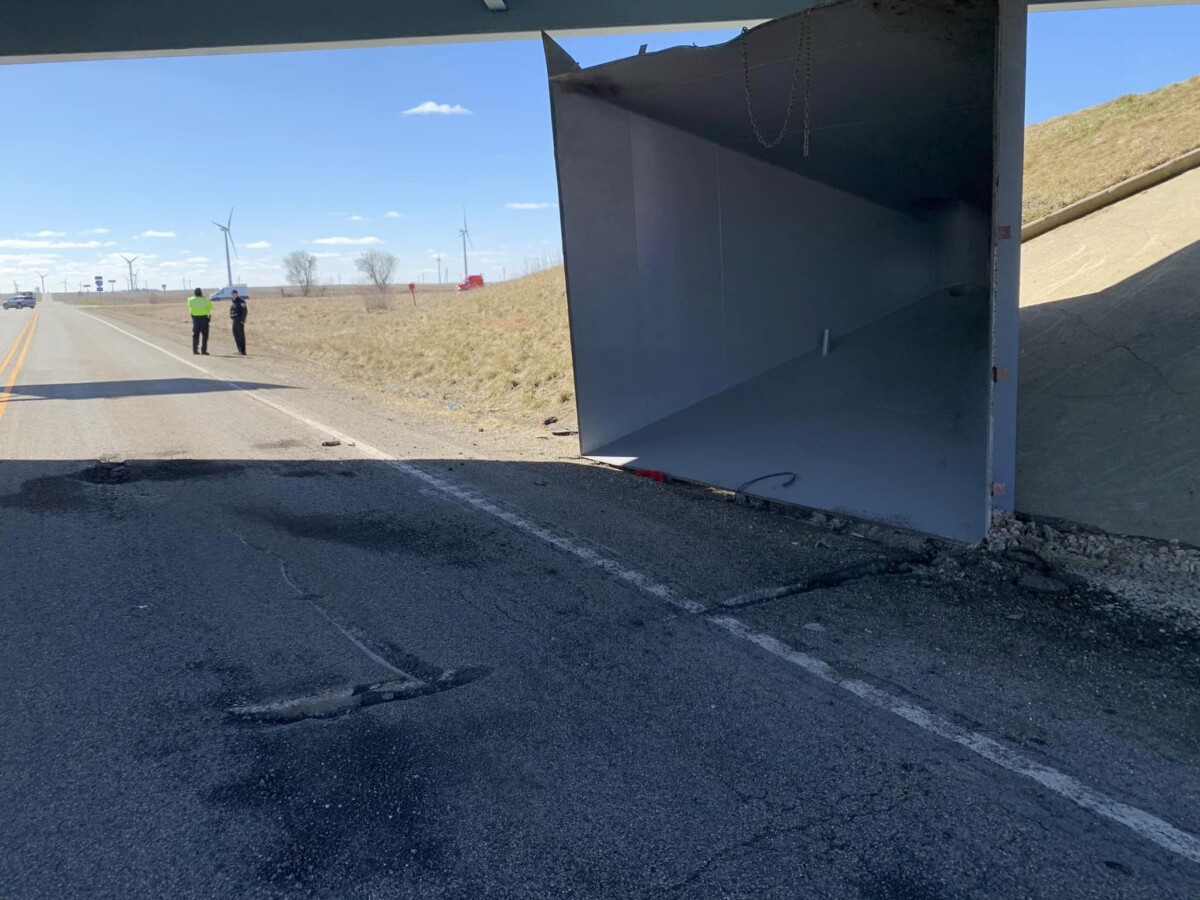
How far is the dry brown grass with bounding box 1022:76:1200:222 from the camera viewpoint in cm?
1554

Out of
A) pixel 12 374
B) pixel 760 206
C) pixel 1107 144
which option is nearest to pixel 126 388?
pixel 12 374

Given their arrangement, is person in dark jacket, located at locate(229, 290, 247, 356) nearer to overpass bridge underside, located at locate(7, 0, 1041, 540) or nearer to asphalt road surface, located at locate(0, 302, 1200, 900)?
overpass bridge underside, located at locate(7, 0, 1041, 540)

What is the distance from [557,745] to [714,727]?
2.14 ft

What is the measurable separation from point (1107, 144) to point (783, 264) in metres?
12.3

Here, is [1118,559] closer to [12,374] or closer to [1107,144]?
[1107,144]

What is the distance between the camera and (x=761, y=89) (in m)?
7.73

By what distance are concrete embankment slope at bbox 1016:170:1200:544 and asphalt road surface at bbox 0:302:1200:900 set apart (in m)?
1.45

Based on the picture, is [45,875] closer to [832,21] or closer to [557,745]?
[557,745]

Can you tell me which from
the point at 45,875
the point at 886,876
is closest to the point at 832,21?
the point at 886,876

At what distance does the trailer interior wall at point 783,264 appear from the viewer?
6852 millimetres

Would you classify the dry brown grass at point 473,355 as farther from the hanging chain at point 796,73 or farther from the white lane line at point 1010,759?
the white lane line at point 1010,759

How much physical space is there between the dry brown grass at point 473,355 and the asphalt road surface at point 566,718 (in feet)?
21.8

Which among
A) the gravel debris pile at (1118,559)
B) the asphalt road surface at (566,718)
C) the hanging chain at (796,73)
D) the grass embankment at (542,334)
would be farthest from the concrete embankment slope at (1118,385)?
the grass embankment at (542,334)

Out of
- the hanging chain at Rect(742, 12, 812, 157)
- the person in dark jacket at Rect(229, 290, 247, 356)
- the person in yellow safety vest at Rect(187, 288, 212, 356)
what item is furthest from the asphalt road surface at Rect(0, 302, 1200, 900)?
the person in yellow safety vest at Rect(187, 288, 212, 356)
